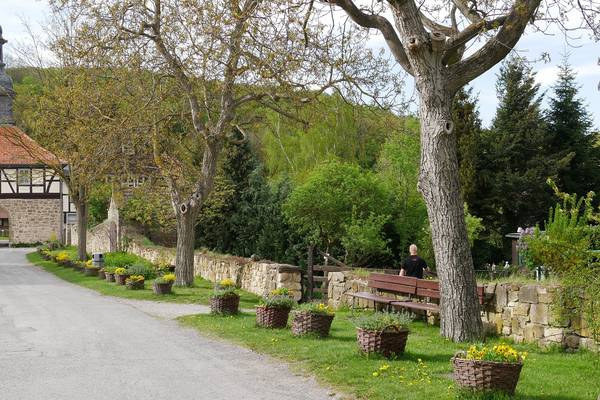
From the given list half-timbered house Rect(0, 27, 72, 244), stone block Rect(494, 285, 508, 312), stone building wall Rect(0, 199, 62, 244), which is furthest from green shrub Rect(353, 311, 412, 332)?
stone building wall Rect(0, 199, 62, 244)

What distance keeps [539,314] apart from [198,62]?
12125mm

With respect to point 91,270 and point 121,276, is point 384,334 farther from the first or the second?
point 91,270

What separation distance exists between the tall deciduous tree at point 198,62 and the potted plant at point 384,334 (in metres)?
8.21

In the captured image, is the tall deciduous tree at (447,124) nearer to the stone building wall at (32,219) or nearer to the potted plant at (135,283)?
the potted plant at (135,283)

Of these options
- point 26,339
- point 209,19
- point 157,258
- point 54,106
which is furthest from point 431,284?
point 54,106

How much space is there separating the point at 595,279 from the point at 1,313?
12.4 m

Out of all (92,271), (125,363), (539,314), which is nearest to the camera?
(125,363)

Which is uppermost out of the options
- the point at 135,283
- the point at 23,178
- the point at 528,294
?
the point at 23,178

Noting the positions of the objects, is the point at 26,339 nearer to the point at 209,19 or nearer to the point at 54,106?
the point at 209,19

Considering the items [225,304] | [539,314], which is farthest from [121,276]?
[539,314]

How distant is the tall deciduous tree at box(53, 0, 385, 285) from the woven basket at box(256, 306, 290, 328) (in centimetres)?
620

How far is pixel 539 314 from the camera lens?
35.5 ft

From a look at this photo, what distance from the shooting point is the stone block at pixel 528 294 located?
10922mm

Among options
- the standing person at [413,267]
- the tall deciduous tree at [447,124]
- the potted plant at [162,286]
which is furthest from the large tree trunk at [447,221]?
the potted plant at [162,286]
